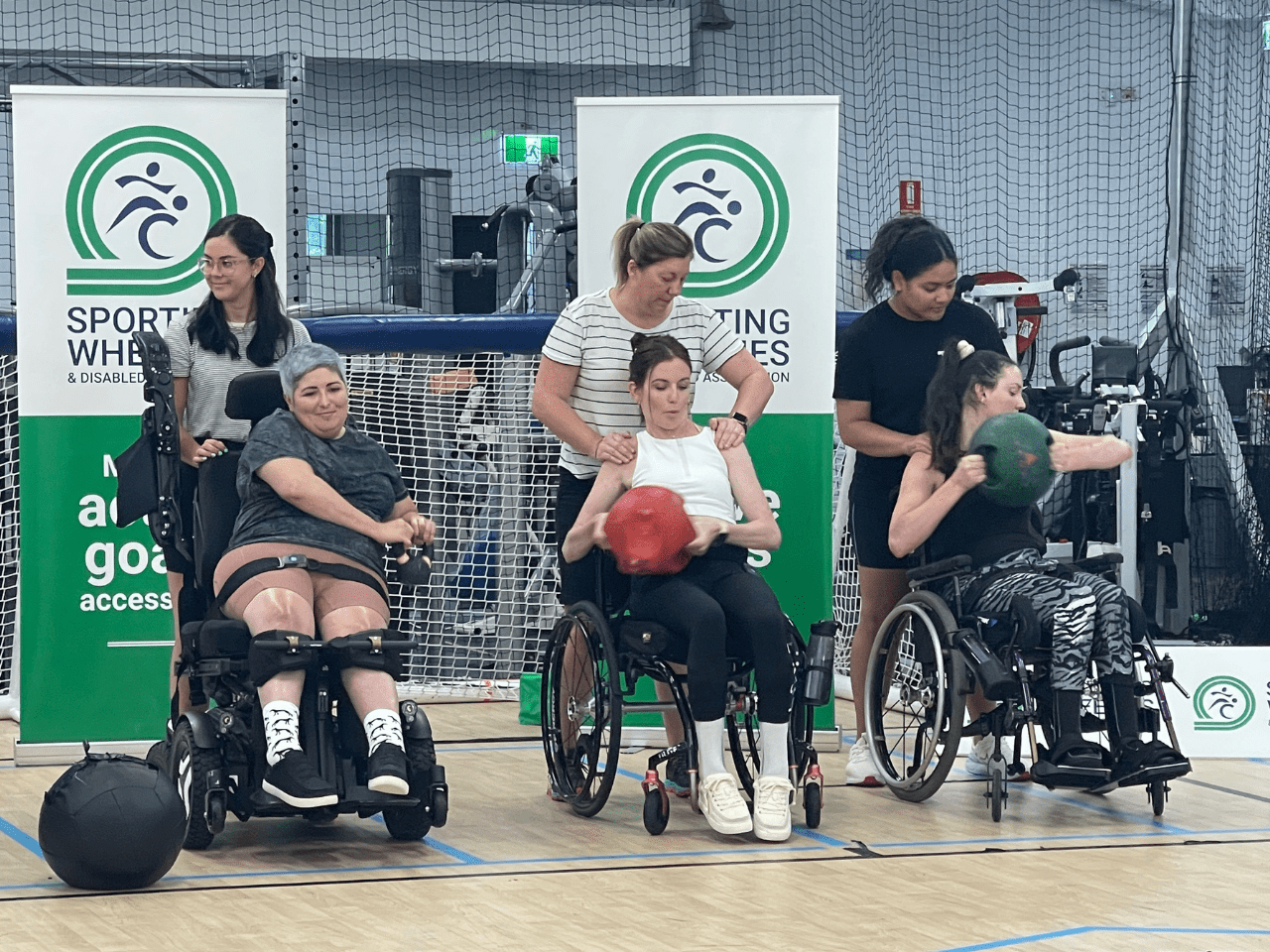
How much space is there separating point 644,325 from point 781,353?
2.30 ft

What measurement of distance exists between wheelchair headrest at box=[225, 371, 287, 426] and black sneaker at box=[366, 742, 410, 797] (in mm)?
815

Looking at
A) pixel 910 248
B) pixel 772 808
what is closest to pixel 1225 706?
pixel 910 248

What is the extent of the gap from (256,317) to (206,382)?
182 millimetres

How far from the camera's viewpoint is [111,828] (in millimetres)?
2787

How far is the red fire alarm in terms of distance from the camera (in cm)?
839

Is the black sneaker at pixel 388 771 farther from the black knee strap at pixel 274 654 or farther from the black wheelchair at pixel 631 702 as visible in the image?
the black wheelchair at pixel 631 702

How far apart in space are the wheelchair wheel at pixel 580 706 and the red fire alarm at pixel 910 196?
180 inches

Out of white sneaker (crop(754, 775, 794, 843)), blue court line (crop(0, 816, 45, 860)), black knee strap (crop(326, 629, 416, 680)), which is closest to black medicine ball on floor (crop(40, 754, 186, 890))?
blue court line (crop(0, 816, 45, 860))

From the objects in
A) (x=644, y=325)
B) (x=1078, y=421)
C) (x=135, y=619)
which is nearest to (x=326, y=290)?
(x=1078, y=421)

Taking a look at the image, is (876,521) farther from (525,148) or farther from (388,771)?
(525,148)

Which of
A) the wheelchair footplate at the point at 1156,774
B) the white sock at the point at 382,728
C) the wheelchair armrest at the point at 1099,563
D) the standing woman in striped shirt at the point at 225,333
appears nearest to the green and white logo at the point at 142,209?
the standing woman in striped shirt at the point at 225,333

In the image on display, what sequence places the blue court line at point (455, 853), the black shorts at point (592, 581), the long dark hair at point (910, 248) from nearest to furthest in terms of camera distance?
the blue court line at point (455, 853)
the black shorts at point (592, 581)
the long dark hair at point (910, 248)

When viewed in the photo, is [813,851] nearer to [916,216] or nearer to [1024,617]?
[1024,617]

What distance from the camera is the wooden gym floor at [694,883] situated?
258 centimetres
